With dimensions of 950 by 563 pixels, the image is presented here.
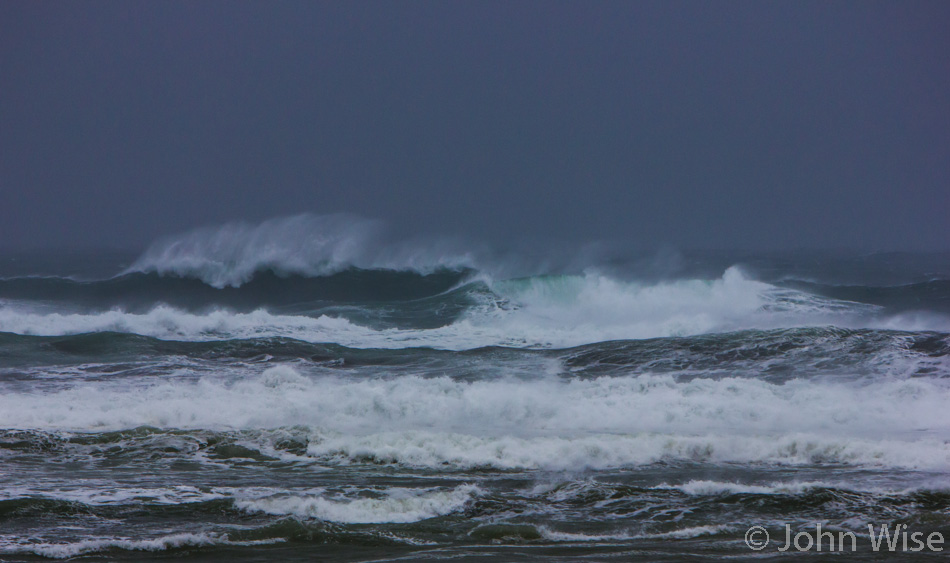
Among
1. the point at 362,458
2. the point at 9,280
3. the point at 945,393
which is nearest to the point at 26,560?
the point at 362,458

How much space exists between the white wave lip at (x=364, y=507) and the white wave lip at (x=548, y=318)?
10.6m

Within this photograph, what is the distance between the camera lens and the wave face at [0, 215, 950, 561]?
23.7 feet

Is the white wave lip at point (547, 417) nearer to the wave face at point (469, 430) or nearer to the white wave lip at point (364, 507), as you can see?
the wave face at point (469, 430)

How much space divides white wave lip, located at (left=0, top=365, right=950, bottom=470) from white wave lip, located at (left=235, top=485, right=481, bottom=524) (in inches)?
62.9

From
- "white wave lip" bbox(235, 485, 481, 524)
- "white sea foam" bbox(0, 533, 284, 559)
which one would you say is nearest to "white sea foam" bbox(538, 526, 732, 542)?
"white wave lip" bbox(235, 485, 481, 524)

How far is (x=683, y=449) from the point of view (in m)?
9.95

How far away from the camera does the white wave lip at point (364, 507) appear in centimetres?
752

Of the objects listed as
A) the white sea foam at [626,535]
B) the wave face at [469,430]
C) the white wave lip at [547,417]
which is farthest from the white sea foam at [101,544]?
the white wave lip at [547,417]

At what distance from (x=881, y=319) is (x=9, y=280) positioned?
3097cm

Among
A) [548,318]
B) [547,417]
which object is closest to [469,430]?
[547,417]

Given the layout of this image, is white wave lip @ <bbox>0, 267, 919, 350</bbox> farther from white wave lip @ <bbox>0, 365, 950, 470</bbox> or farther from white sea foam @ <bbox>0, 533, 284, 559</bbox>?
white sea foam @ <bbox>0, 533, 284, 559</bbox>

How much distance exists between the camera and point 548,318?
2336cm

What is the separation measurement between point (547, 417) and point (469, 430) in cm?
128

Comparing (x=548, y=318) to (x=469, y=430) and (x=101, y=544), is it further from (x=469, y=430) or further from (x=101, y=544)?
(x=101, y=544)
